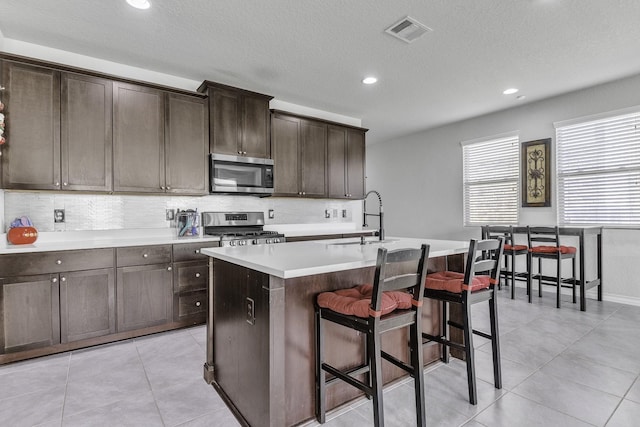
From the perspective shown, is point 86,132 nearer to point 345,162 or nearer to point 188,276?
point 188,276

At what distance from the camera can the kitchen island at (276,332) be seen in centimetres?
152

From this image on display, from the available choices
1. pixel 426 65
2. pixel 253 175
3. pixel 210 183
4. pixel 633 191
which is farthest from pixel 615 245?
pixel 210 183

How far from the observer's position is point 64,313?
2689mm

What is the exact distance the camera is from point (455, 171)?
584cm

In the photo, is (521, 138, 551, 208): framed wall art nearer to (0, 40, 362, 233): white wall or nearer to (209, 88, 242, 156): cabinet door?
(0, 40, 362, 233): white wall

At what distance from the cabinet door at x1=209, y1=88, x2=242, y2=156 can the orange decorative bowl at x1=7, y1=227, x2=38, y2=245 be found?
70.6 inches

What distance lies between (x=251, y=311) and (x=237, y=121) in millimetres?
2815

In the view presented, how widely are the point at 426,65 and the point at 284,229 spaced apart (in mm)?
2747

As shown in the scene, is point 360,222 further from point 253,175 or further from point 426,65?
point 426,65

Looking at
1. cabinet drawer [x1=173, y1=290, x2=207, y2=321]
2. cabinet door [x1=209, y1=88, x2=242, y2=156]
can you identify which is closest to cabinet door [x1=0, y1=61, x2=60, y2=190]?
cabinet door [x1=209, y1=88, x2=242, y2=156]

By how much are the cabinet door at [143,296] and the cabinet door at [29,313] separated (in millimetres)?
454

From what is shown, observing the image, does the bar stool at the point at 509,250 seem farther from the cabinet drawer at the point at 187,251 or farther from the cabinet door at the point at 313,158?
the cabinet drawer at the point at 187,251

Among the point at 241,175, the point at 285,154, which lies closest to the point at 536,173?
the point at 285,154

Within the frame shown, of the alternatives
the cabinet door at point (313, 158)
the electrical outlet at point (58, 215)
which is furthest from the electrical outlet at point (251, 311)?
the cabinet door at point (313, 158)
